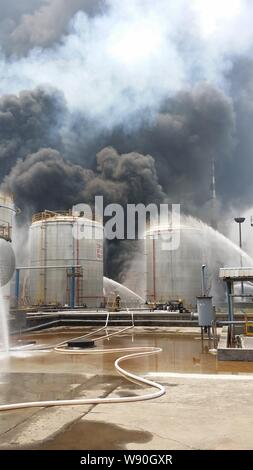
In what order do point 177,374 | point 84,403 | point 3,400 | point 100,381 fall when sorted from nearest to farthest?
point 84,403 → point 3,400 → point 100,381 → point 177,374

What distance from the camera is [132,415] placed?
4723mm

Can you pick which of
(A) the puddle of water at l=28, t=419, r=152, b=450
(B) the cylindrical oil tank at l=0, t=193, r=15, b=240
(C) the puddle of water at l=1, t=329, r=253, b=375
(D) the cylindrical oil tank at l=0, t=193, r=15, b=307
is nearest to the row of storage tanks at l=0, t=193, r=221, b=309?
(B) the cylindrical oil tank at l=0, t=193, r=15, b=240

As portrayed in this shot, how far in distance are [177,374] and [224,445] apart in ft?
11.8

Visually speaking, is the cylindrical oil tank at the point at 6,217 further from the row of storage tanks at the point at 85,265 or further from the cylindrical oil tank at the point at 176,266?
the cylindrical oil tank at the point at 176,266

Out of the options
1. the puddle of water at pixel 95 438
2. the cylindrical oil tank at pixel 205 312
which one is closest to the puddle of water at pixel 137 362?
the cylindrical oil tank at pixel 205 312

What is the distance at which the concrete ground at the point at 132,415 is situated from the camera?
12.7 feet

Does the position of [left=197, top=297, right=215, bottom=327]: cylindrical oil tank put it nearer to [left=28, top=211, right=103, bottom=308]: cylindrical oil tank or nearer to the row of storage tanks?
the row of storage tanks

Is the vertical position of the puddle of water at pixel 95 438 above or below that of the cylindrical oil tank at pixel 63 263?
below

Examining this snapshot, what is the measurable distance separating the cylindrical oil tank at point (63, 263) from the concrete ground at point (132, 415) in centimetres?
1856

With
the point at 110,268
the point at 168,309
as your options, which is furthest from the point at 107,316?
the point at 110,268

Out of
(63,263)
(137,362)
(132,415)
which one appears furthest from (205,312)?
(63,263)

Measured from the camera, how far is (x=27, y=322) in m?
16.2

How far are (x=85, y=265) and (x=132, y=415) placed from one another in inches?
873
